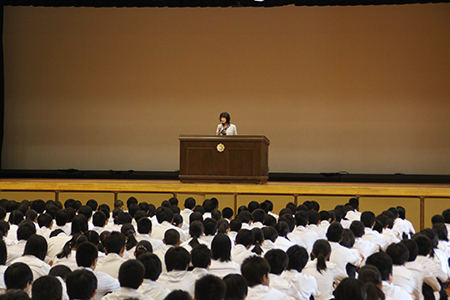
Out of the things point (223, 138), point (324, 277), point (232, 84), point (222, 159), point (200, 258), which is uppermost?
point (232, 84)

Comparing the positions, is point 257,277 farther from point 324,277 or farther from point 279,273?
point 324,277

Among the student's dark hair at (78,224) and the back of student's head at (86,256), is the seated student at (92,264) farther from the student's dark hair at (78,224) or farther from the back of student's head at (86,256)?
the student's dark hair at (78,224)

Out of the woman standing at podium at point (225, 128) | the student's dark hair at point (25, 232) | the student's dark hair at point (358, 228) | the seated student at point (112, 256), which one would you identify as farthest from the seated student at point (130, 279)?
the woman standing at podium at point (225, 128)

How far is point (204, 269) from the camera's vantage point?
331 centimetres

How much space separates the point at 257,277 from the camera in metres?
2.99

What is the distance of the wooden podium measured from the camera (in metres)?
8.41

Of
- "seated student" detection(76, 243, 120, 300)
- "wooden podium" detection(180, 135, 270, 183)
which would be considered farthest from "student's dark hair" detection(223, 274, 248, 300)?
"wooden podium" detection(180, 135, 270, 183)

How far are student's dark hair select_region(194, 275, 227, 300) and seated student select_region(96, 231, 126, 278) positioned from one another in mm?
1255

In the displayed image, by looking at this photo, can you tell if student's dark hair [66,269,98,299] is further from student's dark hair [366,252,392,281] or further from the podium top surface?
the podium top surface

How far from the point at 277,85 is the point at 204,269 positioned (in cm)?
941

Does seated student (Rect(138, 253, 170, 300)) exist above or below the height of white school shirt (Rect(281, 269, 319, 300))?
above

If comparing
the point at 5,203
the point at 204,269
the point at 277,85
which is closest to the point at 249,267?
the point at 204,269

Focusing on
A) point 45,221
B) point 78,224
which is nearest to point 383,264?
point 78,224

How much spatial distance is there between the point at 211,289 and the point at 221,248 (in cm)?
111
